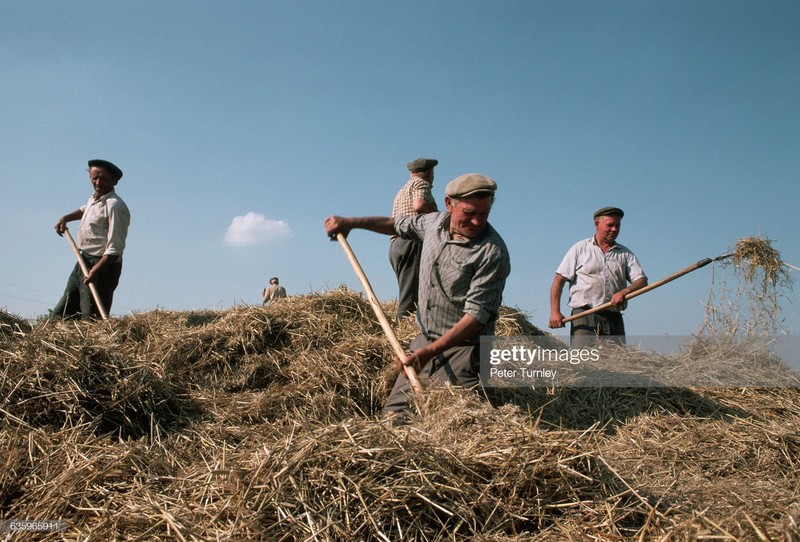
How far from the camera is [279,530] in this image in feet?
5.85

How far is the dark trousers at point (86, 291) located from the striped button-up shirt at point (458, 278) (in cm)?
408

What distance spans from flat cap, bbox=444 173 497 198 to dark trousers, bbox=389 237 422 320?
6.81ft

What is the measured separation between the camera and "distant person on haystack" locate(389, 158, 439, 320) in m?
5.45

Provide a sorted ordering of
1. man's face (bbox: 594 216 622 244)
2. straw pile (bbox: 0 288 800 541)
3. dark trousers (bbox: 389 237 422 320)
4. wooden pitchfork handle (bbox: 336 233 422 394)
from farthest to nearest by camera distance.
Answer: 1. man's face (bbox: 594 216 622 244)
2. dark trousers (bbox: 389 237 422 320)
3. wooden pitchfork handle (bbox: 336 233 422 394)
4. straw pile (bbox: 0 288 800 541)

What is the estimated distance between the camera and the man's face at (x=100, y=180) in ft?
20.3

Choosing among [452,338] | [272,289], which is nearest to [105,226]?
[452,338]

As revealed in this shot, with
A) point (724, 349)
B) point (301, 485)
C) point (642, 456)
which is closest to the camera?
point (301, 485)

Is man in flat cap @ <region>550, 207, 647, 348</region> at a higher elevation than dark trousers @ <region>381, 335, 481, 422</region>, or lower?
higher

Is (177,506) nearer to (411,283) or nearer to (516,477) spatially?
(516,477)

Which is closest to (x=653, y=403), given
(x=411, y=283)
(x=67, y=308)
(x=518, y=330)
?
(x=518, y=330)

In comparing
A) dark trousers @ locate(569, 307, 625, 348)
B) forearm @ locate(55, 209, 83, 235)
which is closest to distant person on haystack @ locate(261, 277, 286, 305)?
forearm @ locate(55, 209, 83, 235)

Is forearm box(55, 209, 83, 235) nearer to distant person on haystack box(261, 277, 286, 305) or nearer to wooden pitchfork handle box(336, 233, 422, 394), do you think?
wooden pitchfork handle box(336, 233, 422, 394)

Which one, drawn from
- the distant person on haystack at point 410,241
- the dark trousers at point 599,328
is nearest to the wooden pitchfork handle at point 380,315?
the distant person on haystack at point 410,241

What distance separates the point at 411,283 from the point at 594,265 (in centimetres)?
190
